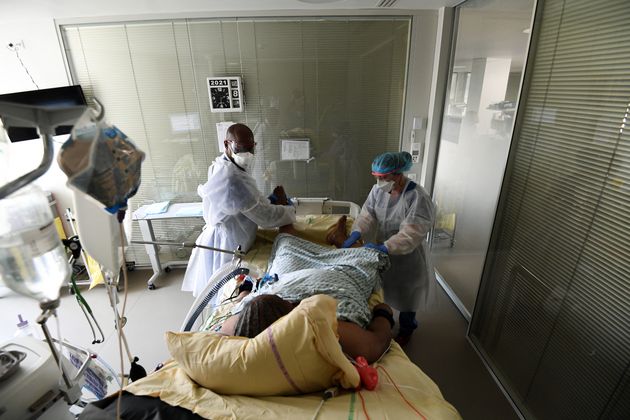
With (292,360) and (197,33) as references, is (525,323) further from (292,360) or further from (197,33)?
(197,33)

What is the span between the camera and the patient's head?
1.04 m

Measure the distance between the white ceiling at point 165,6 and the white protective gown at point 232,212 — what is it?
1.23 metres

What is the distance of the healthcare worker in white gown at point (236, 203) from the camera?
1.83 metres

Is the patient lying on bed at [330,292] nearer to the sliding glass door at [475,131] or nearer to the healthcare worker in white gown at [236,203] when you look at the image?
the healthcare worker in white gown at [236,203]

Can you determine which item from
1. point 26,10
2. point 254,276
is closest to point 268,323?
point 254,276

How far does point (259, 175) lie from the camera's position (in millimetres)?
2943

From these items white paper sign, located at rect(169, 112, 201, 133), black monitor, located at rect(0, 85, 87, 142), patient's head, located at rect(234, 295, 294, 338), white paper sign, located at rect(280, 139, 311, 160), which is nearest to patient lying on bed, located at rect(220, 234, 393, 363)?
patient's head, located at rect(234, 295, 294, 338)

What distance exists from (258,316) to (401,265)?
4.10 ft

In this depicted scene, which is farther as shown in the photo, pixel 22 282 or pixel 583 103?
pixel 583 103

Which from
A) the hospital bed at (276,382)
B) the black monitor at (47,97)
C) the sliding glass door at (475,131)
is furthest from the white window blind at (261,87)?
the hospital bed at (276,382)

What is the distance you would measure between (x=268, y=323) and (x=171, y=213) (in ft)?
6.69

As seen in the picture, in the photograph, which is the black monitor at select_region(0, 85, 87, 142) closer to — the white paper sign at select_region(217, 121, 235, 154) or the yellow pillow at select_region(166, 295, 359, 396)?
the white paper sign at select_region(217, 121, 235, 154)

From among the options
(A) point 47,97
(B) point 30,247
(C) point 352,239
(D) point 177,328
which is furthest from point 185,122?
(B) point 30,247

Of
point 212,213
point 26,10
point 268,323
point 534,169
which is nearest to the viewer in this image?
point 268,323
